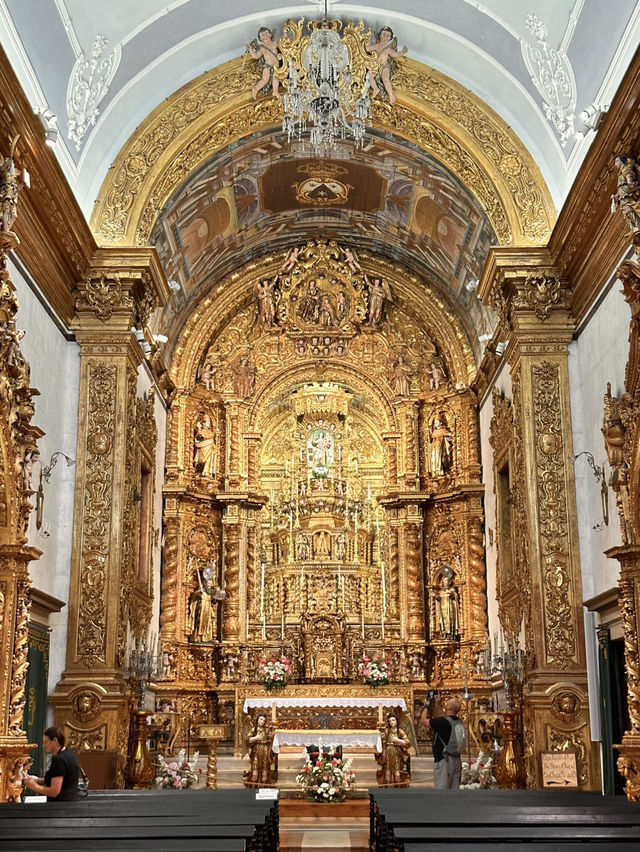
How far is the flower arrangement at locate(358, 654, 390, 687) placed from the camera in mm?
17828

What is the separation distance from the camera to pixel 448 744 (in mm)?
11984

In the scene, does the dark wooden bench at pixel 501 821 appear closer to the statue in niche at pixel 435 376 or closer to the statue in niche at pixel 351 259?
the statue in niche at pixel 435 376

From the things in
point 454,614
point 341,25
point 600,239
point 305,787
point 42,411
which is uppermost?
point 341,25

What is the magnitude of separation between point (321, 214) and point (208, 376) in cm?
401

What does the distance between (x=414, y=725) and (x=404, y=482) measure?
15.6 feet

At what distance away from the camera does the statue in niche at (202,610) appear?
1944 cm

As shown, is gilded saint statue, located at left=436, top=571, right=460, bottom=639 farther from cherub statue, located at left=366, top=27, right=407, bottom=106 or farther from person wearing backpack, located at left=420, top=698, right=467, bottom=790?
cherub statue, located at left=366, top=27, right=407, bottom=106

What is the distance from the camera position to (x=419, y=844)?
5336 mm

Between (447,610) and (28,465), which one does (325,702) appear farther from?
(28,465)

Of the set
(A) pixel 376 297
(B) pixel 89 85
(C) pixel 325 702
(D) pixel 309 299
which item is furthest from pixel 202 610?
(B) pixel 89 85

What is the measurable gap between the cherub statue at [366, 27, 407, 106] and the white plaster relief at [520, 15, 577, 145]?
2.00 metres

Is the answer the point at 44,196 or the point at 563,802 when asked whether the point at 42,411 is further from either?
the point at 563,802

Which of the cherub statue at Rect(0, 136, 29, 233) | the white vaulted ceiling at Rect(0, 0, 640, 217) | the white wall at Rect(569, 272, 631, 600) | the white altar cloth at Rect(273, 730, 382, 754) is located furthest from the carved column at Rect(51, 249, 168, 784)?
the white wall at Rect(569, 272, 631, 600)

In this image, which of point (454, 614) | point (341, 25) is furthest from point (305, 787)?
point (341, 25)
